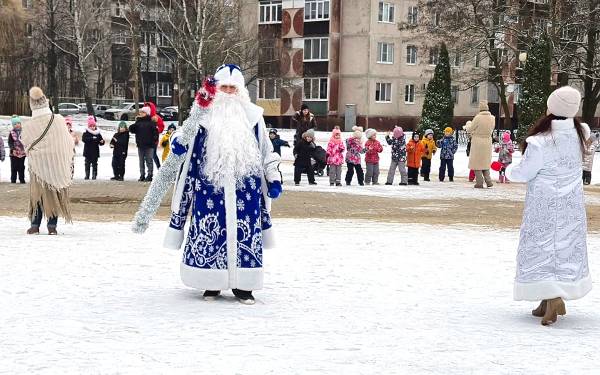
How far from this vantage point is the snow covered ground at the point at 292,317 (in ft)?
17.0

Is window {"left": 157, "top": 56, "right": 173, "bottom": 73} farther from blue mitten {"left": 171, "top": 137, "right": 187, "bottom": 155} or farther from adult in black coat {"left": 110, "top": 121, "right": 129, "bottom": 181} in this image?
→ blue mitten {"left": 171, "top": 137, "right": 187, "bottom": 155}

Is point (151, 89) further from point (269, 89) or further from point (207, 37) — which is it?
point (207, 37)

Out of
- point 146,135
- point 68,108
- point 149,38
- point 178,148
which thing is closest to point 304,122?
point 146,135

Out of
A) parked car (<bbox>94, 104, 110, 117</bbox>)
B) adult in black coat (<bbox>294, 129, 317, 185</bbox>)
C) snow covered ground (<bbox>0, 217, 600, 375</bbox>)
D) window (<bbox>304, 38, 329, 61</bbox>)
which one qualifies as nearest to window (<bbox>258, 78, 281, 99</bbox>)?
window (<bbox>304, 38, 329, 61</bbox>)

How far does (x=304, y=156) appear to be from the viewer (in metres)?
21.0

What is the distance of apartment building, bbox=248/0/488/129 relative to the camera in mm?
57062

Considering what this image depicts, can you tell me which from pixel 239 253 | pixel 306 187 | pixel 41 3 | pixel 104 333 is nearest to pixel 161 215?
pixel 306 187

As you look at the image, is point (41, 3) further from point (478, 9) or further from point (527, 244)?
point (527, 244)

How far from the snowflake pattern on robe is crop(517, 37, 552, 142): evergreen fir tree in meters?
30.2

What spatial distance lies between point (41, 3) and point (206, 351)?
56.7 meters

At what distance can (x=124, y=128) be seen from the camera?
21.7 m

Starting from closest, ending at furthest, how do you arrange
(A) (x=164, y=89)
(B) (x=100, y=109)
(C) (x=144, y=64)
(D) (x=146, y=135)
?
(D) (x=146, y=135) < (B) (x=100, y=109) < (C) (x=144, y=64) < (A) (x=164, y=89)

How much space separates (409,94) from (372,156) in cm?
3828

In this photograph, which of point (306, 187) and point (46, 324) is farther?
point (306, 187)
